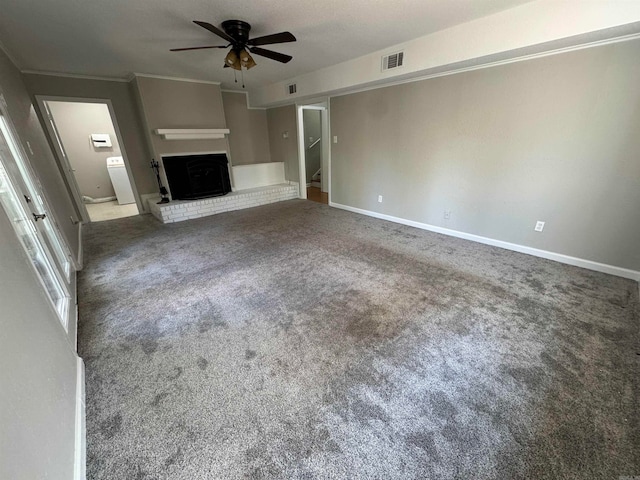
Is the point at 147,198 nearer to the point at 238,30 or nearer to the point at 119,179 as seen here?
the point at 119,179

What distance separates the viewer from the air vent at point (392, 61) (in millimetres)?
3295

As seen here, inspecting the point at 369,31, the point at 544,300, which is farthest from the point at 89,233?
the point at 544,300

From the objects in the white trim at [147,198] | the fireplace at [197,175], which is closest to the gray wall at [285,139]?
the fireplace at [197,175]

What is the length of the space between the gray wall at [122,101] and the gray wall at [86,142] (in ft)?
5.15

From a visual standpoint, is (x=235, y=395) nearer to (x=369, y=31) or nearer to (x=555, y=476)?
(x=555, y=476)

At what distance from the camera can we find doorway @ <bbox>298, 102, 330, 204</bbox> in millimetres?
6070

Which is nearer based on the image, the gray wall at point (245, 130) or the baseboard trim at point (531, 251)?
the baseboard trim at point (531, 251)

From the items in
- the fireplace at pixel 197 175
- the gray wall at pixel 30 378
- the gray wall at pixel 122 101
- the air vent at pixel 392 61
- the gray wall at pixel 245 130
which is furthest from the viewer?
the gray wall at pixel 245 130

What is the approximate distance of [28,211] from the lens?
2.15 metres

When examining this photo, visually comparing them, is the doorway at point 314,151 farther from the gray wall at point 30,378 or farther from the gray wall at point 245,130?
the gray wall at point 30,378

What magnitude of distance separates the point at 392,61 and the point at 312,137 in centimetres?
447

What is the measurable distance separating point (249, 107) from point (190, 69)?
6.70 ft

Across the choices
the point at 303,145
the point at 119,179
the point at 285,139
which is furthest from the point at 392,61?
the point at 119,179

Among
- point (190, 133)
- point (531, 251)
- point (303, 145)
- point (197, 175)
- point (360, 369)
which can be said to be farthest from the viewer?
point (303, 145)
